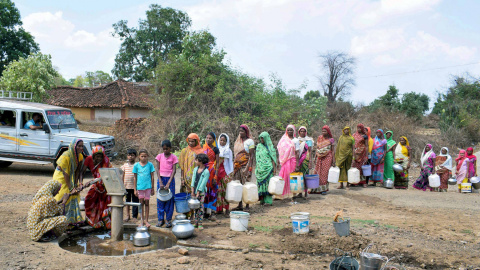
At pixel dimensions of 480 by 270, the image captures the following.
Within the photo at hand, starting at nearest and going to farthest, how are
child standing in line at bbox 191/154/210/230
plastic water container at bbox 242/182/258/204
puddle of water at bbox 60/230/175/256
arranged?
puddle of water at bbox 60/230/175/256 → child standing in line at bbox 191/154/210/230 → plastic water container at bbox 242/182/258/204

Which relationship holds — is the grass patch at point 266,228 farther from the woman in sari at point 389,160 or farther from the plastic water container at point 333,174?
the woman in sari at point 389,160

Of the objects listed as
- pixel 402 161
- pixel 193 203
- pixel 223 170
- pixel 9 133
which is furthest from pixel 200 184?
pixel 9 133

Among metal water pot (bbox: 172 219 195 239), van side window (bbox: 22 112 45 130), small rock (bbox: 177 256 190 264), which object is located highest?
van side window (bbox: 22 112 45 130)

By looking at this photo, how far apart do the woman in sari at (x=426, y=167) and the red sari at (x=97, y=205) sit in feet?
29.3

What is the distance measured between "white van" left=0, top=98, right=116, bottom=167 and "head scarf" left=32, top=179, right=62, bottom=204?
228 inches

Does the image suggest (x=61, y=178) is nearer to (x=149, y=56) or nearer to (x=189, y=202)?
(x=189, y=202)

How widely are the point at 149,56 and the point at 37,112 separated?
28.1 metres

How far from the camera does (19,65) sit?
16.0m

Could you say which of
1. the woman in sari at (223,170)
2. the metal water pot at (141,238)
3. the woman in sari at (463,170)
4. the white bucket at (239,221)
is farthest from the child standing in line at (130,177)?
the woman in sari at (463,170)

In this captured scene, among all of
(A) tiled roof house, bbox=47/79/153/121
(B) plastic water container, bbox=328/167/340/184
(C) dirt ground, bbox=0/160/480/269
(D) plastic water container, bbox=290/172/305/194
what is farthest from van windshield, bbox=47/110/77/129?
(A) tiled roof house, bbox=47/79/153/121

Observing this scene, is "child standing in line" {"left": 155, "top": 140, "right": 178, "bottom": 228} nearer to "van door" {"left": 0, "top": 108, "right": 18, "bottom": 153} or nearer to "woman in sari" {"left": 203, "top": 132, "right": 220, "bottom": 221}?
"woman in sari" {"left": 203, "top": 132, "right": 220, "bottom": 221}

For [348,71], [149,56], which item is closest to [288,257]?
[348,71]

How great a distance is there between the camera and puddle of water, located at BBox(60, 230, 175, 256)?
537 cm

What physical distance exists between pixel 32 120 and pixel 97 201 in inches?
264
